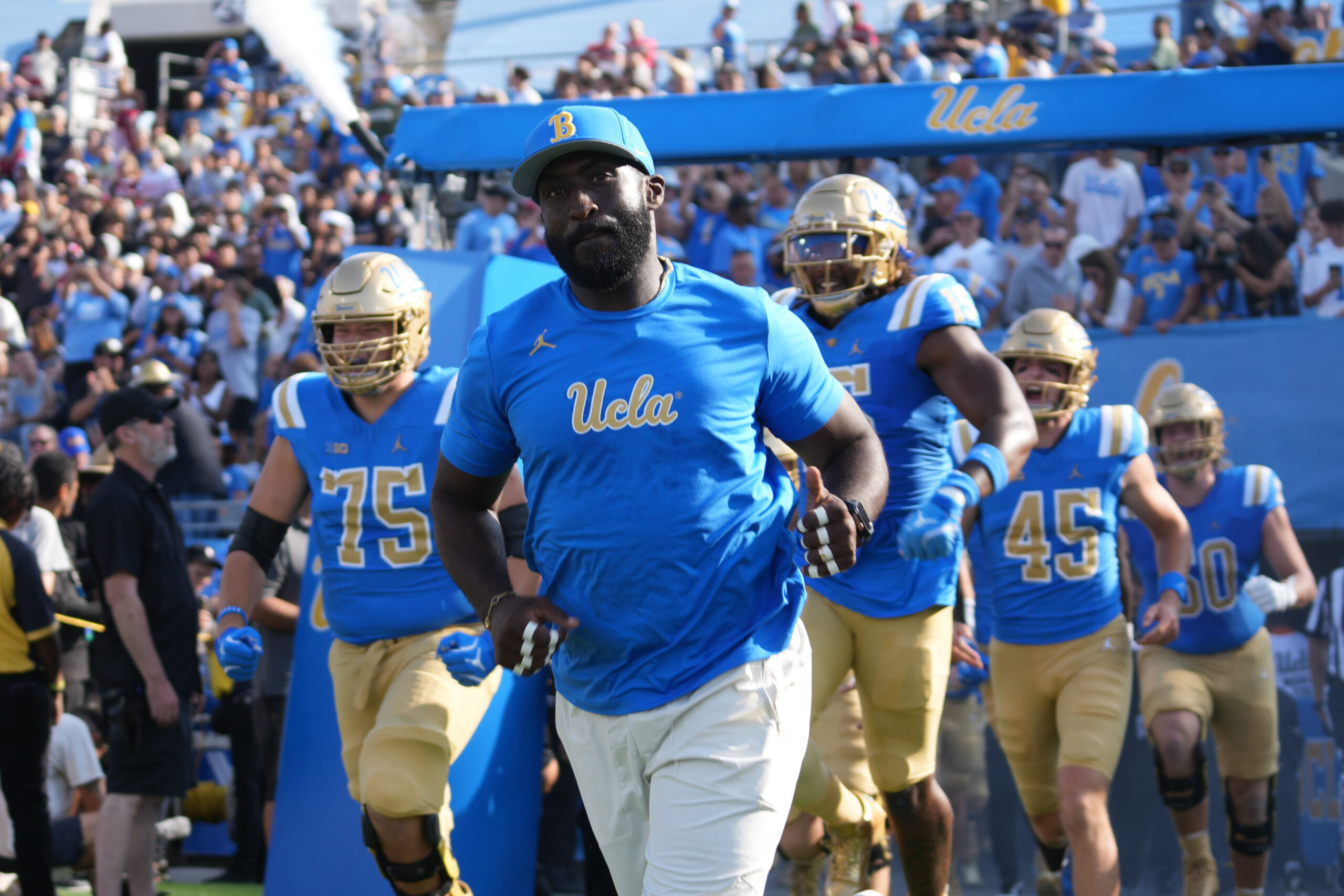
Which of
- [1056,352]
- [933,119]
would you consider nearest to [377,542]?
[1056,352]

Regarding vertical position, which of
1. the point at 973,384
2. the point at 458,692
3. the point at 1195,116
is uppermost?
the point at 1195,116

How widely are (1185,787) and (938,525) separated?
2.79 meters

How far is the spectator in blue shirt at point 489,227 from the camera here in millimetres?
10461

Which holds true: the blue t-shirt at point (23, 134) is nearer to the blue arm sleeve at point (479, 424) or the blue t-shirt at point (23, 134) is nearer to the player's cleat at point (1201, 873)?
the player's cleat at point (1201, 873)

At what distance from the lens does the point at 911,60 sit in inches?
461

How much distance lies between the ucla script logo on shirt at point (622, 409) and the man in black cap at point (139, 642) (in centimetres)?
332

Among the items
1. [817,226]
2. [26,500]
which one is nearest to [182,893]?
[26,500]

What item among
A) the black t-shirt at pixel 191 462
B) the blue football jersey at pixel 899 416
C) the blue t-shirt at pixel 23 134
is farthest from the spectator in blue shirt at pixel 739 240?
the blue t-shirt at pixel 23 134

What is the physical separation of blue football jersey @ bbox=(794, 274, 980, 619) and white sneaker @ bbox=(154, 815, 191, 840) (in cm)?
383

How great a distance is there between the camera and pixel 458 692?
171 inches

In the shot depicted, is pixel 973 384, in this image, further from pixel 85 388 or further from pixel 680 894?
pixel 85 388

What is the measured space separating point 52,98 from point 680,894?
19.8 meters

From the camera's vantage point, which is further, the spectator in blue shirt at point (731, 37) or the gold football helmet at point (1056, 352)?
the spectator in blue shirt at point (731, 37)

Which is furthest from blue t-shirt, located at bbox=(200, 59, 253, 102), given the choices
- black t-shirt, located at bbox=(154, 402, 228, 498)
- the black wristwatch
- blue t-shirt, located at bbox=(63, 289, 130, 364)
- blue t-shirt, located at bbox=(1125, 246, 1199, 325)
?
the black wristwatch
